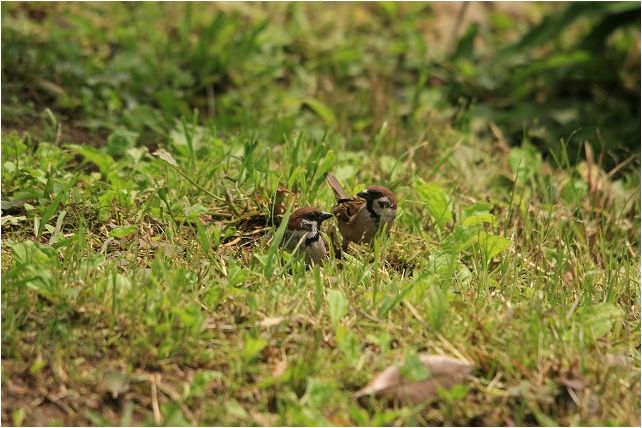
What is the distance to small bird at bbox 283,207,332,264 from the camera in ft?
16.3

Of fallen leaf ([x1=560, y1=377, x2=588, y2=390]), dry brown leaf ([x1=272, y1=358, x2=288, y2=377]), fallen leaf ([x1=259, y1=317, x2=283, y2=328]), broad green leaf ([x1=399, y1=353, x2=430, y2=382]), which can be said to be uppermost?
fallen leaf ([x1=259, y1=317, x2=283, y2=328])

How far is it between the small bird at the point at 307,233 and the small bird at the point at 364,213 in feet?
1.13

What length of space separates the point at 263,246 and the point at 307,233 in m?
0.24

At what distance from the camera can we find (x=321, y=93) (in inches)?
319

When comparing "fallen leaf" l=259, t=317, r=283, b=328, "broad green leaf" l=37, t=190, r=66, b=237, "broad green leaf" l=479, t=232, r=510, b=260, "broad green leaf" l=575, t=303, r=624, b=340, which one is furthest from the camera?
"broad green leaf" l=479, t=232, r=510, b=260

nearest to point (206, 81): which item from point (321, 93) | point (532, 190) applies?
point (321, 93)

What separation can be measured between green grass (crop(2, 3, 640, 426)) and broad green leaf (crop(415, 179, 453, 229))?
1cm

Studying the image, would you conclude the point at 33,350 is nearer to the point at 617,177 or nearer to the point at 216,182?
the point at 216,182

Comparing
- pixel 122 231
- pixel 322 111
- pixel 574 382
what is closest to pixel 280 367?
pixel 574 382

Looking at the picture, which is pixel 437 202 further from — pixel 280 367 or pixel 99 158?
pixel 99 158

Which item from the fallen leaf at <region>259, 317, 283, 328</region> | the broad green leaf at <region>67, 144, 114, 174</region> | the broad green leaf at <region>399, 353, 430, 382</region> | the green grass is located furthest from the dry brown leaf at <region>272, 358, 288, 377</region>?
the broad green leaf at <region>67, 144, 114, 174</region>

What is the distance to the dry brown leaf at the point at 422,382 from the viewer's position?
13.0 feet

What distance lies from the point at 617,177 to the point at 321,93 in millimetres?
2554

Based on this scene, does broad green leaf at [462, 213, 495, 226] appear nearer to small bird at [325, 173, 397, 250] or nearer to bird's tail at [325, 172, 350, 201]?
small bird at [325, 173, 397, 250]
